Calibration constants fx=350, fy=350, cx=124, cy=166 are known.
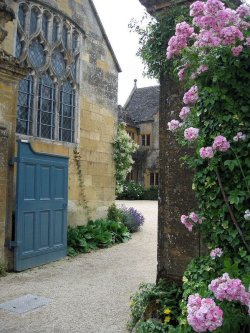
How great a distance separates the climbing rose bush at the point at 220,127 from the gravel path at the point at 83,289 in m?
1.75

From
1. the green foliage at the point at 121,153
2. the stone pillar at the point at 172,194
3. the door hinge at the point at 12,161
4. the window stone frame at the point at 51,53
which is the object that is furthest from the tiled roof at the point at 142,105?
the stone pillar at the point at 172,194

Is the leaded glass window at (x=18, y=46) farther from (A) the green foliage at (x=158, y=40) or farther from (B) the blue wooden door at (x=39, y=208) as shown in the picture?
(A) the green foliage at (x=158, y=40)

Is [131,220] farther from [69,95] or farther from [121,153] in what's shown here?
[69,95]

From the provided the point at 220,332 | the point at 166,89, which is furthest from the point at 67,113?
the point at 220,332

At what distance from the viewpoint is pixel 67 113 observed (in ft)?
30.3

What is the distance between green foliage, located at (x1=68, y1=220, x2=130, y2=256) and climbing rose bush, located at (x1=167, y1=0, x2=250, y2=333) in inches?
226

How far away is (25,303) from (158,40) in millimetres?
3790

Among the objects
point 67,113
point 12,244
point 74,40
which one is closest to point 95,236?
point 12,244

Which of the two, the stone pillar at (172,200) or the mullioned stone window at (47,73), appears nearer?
the stone pillar at (172,200)

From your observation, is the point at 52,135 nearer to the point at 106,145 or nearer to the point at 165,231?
the point at 106,145

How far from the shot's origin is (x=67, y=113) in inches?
364

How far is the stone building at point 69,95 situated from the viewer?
311 inches

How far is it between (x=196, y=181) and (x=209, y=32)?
1.16 meters

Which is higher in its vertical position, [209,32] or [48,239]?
[209,32]
